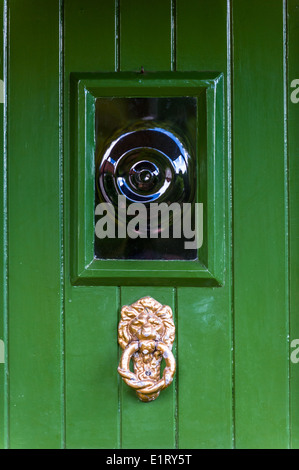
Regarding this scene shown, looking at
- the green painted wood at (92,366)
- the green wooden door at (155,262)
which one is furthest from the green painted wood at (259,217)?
the green painted wood at (92,366)

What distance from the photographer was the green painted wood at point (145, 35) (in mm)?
777

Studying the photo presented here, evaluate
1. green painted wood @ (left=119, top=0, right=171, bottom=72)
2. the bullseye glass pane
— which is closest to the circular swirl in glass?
the bullseye glass pane

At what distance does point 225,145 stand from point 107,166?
0.69 ft

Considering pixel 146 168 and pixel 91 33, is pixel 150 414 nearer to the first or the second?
pixel 146 168

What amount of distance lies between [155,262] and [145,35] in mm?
395

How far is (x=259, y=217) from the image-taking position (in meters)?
0.78

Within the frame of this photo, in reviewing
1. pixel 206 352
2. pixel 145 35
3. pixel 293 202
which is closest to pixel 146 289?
pixel 206 352

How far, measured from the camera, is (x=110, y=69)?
2.57 feet

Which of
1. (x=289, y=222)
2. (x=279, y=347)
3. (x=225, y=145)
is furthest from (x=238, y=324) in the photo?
(x=225, y=145)

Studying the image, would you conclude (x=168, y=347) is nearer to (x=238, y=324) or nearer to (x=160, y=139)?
(x=238, y=324)

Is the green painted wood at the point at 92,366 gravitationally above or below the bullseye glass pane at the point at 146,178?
below

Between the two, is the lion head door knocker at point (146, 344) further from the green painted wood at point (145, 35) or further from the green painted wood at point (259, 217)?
the green painted wood at point (145, 35)
